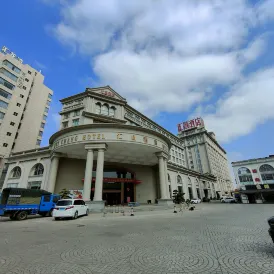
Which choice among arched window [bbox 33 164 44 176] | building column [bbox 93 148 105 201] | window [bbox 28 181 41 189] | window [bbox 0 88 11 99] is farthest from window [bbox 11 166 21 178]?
window [bbox 0 88 11 99]

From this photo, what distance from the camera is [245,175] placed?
2009 inches

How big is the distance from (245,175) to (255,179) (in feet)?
8.75

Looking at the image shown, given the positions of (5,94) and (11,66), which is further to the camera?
(11,66)

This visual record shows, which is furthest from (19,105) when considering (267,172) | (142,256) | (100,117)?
(267,172)

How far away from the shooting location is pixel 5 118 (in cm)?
4469

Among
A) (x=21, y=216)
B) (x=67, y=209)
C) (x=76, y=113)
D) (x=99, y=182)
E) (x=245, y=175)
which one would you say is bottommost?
(x=21, y=216)

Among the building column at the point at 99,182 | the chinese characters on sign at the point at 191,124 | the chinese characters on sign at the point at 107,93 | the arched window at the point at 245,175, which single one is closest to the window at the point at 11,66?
the chinese characters on sign at the point at 107,93

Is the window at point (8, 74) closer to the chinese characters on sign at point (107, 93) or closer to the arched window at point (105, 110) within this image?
the chinese characters on sign at point (107, 93)

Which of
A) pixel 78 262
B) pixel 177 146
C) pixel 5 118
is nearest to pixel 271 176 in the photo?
pixel 177 146

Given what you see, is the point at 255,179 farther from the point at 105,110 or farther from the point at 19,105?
the point at 19,105

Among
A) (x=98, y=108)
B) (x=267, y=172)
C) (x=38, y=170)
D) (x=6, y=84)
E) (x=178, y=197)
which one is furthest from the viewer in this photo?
(x=267, y=172)

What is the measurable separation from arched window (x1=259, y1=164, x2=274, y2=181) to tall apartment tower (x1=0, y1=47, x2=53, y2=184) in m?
69.8

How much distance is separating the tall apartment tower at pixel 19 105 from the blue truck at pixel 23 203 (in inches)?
1148

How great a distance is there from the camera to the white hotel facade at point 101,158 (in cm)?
2397
